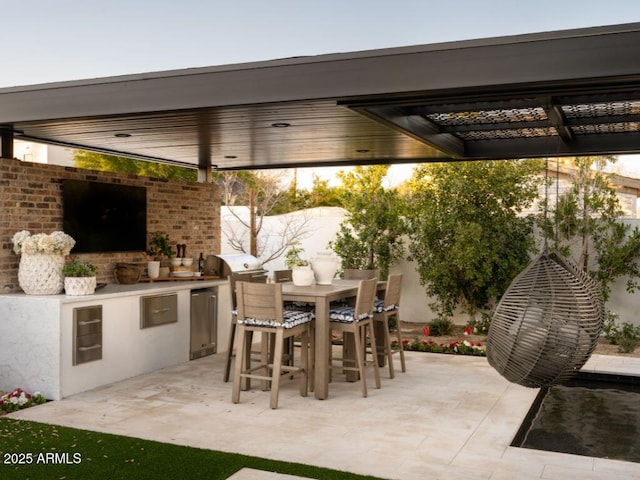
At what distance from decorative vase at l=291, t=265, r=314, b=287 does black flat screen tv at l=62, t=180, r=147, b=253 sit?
7.42 feet

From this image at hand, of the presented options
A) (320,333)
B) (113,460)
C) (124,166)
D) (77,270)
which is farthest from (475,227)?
(124,166)

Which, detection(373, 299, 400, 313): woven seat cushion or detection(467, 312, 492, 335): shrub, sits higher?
detection(373, 299, 400, 313): woven seat cushion

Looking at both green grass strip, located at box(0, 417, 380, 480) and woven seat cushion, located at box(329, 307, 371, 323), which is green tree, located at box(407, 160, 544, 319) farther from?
green grass strip, located at box(0, 417, 380, 480)

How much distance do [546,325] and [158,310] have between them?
4381mm

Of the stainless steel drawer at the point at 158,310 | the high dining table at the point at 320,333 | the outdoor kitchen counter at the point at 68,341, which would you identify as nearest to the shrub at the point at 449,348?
the high dining table at the point at 320,333

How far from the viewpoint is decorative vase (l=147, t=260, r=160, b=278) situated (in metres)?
8.12

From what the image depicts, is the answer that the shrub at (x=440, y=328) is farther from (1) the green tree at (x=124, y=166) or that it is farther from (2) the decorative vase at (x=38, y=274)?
(1) the green tree at (x=124, y=166)

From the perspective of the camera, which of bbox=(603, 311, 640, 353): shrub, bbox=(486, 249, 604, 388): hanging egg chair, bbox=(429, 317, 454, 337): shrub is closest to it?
bbox=(486, 249, 604, 388): hanging egg chair

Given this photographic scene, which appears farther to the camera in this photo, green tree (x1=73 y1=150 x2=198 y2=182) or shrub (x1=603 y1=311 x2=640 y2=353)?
green tree (x1=73 y1=150 x2=198 y2=182)

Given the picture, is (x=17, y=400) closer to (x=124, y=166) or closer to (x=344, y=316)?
(x=344, y=316)

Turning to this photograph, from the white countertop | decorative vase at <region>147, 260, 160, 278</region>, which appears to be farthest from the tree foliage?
the white countertop

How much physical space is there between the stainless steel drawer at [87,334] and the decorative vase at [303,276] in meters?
1.85

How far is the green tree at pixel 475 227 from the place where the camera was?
9.62 m

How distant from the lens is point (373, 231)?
10.5 meters
